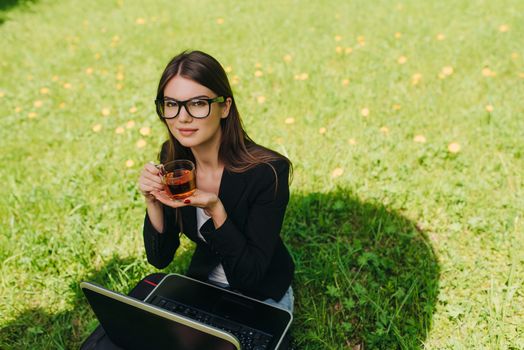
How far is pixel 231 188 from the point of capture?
76.4 inches

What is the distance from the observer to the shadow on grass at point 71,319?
7.97 feet

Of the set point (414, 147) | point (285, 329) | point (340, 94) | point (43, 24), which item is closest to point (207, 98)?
point (285, 329)

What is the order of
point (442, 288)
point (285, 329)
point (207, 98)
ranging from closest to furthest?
point (207, 98) → point (285, 329) → point (442, 288)

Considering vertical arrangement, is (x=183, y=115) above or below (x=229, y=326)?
above

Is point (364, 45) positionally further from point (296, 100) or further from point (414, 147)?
point (414, 147)

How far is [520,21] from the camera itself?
4859 millimetres

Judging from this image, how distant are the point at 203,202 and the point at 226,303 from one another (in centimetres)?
67

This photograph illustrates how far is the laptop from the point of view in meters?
1.49

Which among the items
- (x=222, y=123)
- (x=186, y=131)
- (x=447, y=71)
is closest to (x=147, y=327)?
(x=186, y=131)

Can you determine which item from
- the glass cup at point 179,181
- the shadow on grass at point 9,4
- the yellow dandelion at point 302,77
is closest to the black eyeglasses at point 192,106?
the glass cup at point 179,181

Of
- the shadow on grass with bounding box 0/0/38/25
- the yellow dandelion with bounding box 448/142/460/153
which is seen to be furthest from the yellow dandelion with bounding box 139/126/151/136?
the shadow on grass with bounding box 0/0/38/25

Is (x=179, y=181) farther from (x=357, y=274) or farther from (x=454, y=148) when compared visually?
(x=454, y=148)

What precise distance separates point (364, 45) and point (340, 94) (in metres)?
1.08

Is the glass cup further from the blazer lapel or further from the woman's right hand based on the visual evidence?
the blazer lapel
